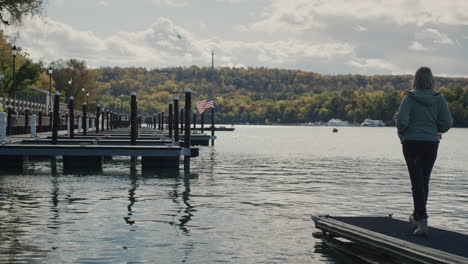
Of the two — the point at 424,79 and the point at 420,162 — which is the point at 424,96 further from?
Answer: the point at 420,162

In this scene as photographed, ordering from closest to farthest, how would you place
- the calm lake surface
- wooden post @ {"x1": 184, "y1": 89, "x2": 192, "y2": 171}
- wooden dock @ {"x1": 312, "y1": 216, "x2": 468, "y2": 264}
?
wooden dock @ {"x1": 312, "y1": 216, "x2": 468, "y2": 264} < the calm lake surface < wooden post @ {"x1": 184, "y1": 89, "x2": 192, "y2": 171}

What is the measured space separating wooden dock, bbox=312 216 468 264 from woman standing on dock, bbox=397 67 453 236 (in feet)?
2.24

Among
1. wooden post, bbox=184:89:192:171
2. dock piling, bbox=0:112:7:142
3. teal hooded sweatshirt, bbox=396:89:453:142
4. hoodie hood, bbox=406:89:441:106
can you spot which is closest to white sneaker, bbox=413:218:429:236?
teal hooded sweatshirt, bbox=396:89:453:142

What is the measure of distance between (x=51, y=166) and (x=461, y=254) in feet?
94.9

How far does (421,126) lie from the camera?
1093 centimetres

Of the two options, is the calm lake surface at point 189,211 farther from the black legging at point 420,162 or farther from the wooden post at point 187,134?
the black legging at point 420,162

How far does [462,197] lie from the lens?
24.3 metres

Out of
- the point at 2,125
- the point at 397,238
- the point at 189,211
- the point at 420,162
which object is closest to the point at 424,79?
the point at 420,162

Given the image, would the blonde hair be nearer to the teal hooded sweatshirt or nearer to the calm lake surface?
the teal hooded sweatshirt

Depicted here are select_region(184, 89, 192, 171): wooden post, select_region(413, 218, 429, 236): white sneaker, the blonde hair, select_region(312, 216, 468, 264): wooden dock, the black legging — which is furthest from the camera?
select_region(184, 89, 192, 171): wooden post

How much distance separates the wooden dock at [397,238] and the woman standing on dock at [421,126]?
2.24 ft

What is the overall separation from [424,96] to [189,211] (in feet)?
29.6

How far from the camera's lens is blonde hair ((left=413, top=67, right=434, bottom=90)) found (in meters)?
11.0

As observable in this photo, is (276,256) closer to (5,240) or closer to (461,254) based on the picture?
(461,254)
